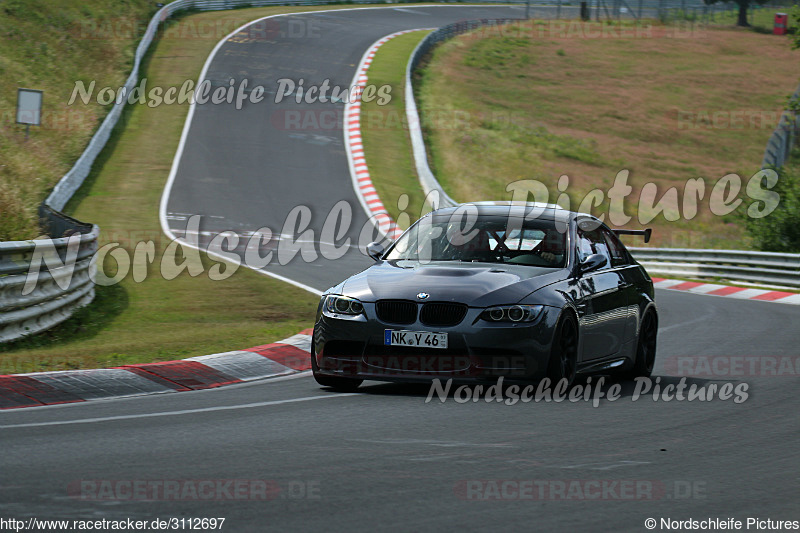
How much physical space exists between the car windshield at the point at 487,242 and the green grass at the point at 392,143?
1906 cm

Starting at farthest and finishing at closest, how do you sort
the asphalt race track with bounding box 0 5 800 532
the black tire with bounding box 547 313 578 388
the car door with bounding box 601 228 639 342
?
1. the car door with bounding box 601 228 639 342
2. the black tire with bounding box 547 313 578 388
3. the asphalt race track with bounding box 0 5 800 532

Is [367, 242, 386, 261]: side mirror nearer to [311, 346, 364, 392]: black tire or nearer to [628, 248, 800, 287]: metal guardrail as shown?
[311, 346, 364, 392]: black tire

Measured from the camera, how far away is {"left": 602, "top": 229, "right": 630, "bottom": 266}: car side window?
11.2 m

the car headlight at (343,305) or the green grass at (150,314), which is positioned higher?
the car headlight at (343,305)

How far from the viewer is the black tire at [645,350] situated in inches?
438

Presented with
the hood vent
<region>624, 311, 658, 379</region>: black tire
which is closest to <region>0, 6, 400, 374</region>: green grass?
the hood vent

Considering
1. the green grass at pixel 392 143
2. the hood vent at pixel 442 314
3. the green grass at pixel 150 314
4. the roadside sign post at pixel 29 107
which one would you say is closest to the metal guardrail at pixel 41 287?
the green grass at pixel 150 314

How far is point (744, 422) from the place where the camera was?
8484 mm

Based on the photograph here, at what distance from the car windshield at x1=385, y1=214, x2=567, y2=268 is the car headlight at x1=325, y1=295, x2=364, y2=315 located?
103 centimetres

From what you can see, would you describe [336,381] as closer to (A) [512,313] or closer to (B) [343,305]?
(B) [343,305]

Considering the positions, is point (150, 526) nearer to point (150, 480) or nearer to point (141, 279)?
point (150, 480)

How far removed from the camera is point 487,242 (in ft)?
34.0

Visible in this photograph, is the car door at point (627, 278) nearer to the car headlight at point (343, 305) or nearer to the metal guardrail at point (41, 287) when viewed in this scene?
the car headlight at point (343, 305)

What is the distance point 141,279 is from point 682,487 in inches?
503
